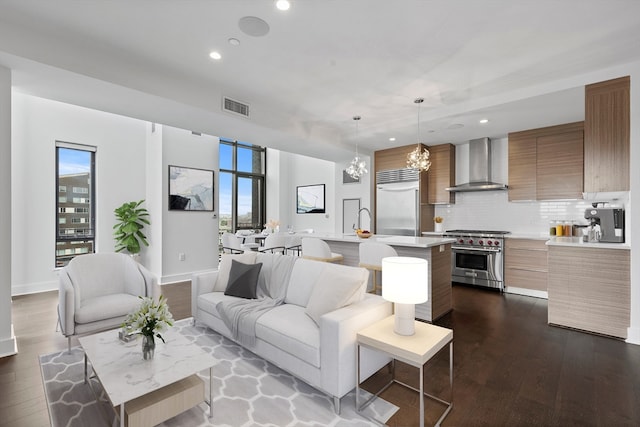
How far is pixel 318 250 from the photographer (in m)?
4.17

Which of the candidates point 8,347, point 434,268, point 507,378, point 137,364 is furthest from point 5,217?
point 507,378

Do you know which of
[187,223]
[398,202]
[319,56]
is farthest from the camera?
[398,202]

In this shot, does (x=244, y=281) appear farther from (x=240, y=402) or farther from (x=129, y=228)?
(x=129, y=228)

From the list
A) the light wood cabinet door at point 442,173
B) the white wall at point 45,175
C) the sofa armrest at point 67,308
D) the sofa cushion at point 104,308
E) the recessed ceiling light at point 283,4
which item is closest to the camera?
the recessed ceiling light at point 283,4

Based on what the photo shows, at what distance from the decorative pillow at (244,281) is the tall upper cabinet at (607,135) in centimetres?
383

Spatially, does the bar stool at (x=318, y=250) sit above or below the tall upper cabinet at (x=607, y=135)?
below

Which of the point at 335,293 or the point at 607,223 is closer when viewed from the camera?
the point at 335,293

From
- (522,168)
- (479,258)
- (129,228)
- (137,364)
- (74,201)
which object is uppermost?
(522,168)

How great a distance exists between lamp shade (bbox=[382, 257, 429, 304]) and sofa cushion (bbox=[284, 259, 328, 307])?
947mm

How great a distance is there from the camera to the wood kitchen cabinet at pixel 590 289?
311 centimetres

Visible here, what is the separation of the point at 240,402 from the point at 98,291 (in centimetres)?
226

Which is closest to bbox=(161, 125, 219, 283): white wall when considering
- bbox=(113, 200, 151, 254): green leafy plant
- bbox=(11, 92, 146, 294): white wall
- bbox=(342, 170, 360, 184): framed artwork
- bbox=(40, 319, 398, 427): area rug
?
bbox=(113, 200, 151, 254): green leafy plant

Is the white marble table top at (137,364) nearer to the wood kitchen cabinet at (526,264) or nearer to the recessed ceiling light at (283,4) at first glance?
the recessed ceiling light at (283,4)

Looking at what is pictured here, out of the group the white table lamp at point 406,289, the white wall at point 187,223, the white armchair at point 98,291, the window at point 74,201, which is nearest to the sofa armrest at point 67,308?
the white armchair at point 98,291
